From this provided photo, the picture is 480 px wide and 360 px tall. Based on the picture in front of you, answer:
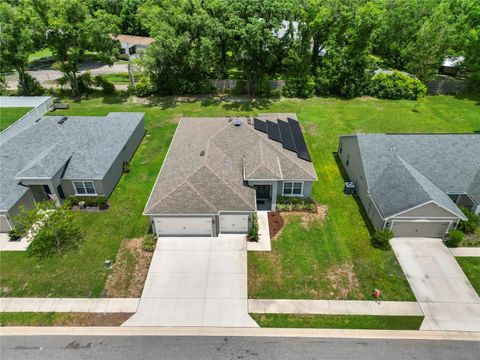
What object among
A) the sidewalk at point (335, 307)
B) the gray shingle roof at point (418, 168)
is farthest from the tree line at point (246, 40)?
the sidewalk at point (335, 307)

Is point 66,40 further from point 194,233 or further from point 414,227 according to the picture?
point 414,227

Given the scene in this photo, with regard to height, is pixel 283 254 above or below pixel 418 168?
below

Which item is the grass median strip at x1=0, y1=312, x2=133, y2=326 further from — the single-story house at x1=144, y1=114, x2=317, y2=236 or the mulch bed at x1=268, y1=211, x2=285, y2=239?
the mulch bed at x1=268, y1=211, x2=285, y2=239

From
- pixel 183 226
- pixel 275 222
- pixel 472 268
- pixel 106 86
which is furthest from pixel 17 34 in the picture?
pixel 472 268

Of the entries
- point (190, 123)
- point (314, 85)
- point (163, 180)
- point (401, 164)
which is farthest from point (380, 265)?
point (314, 85)

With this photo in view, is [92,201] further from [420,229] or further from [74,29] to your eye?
[74,29]

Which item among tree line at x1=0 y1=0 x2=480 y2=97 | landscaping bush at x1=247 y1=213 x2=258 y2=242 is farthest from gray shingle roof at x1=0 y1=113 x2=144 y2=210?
tree line at x1=0 y1=0 x2=480 y2=97


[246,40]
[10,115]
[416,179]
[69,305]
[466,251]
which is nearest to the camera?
[69,305]
